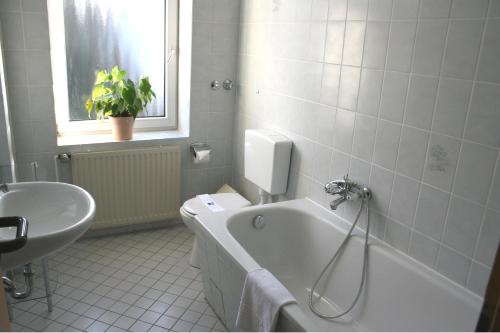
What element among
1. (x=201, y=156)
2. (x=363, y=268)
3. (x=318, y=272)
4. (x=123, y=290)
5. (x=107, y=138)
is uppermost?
(x=107, y=138)

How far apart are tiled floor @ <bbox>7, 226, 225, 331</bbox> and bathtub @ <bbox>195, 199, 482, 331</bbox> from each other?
0.67 ft

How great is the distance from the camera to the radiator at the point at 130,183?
113 inches

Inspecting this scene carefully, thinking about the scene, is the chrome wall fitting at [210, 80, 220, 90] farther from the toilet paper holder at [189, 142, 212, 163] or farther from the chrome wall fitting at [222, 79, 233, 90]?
the toilet paper holder at [189, 142, 212, 163]

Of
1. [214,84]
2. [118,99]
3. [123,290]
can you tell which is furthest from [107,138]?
[123,290]

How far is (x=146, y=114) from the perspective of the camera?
3.26 meters

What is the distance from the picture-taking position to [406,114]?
73.6 inches

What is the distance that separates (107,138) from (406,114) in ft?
6.64

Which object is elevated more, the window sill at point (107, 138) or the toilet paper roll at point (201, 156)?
the window sill at point (107, 138)

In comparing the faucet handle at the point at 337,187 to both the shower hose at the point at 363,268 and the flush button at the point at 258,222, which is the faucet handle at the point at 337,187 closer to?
the shower hose at the point at 363,268

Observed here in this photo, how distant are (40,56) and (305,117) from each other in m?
1.62

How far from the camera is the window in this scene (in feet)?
9.34

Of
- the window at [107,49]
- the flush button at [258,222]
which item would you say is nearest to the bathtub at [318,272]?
the flush button at [258,222]

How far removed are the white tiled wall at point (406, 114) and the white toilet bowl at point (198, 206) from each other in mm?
373

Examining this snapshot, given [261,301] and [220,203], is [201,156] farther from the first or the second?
[261,301]
